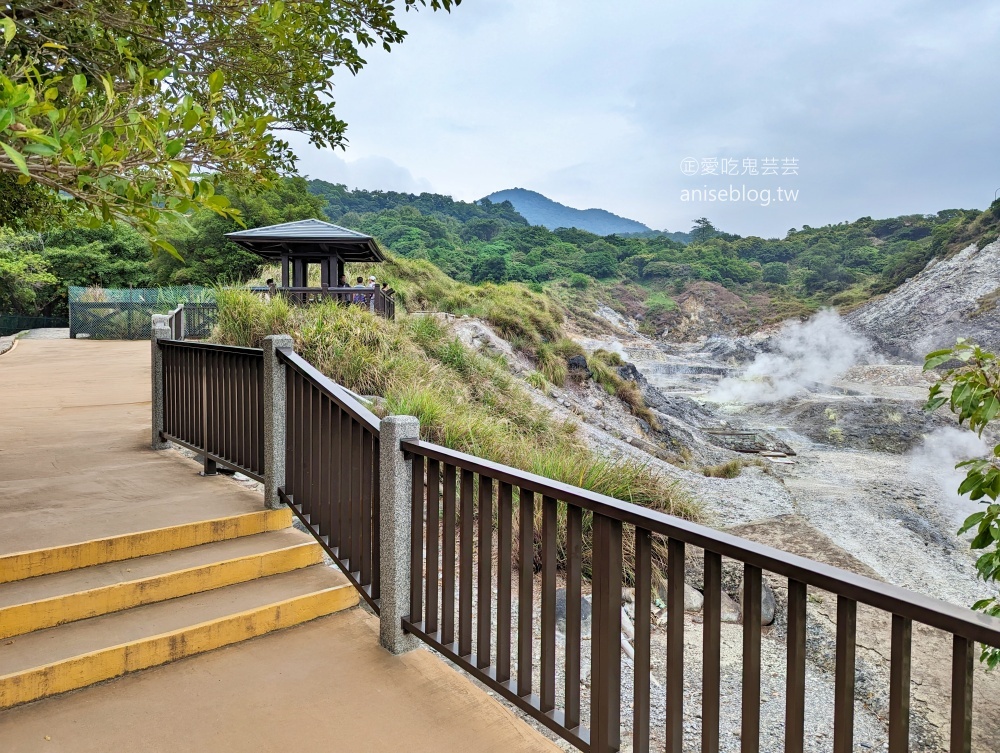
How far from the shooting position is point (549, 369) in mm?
17312

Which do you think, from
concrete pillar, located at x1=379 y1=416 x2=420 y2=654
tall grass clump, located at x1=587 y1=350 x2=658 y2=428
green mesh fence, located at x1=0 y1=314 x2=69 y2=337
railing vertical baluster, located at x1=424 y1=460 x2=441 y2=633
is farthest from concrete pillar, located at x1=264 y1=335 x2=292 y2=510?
green mesh fence, located at x1=0 y1=314 x2=69 y2=337

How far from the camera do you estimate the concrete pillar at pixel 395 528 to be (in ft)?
9.14

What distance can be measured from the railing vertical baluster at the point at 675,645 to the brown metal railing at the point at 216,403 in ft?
10.4

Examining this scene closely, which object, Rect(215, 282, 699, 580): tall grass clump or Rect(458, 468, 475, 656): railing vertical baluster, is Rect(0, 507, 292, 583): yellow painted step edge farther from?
Rect(215, 282, 699, 580): tall grass clump

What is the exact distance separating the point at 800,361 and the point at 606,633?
40586 millimetres

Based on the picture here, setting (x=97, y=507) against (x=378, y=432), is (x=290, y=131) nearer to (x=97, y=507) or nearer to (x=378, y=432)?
(x=97, y=507)

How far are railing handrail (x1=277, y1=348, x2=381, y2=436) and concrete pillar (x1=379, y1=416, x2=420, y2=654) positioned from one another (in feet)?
0.54

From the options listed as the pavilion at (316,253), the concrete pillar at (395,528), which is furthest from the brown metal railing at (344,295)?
the concrete pillar at (395,528)

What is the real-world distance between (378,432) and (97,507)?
230 centimetres

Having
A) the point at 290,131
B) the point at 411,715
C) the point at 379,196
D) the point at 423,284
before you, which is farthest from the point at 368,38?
the point at 379,196

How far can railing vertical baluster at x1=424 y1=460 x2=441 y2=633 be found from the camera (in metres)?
2.62

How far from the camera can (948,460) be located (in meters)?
19.2

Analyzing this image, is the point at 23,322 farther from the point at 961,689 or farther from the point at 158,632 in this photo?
the point at 961,689

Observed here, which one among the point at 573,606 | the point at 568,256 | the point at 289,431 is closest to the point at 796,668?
the point at 573,606
